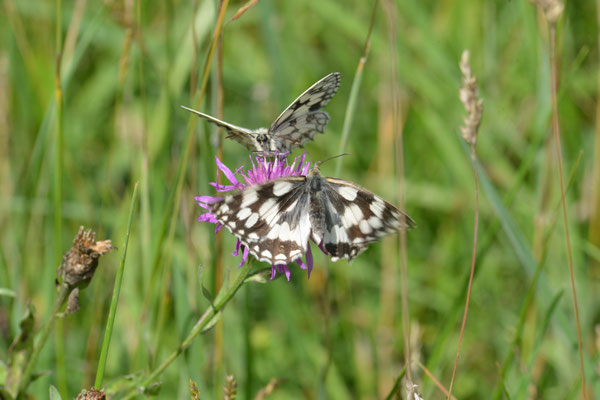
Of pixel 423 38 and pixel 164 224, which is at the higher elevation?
pixel 423 38

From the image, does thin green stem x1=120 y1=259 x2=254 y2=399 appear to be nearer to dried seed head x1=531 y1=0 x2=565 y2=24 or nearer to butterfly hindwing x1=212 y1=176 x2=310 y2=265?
butterfly hindwing x1=212 y1=176 x2=310 y2=265

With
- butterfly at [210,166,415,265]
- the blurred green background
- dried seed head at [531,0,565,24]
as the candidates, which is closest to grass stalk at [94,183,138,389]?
butterfly at [210,166,415,265]

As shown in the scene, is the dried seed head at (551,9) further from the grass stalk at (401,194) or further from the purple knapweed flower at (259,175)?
the purple knapweed flower at (259,175)

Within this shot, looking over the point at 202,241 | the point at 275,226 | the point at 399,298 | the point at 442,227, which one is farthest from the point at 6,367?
the point at 442,227

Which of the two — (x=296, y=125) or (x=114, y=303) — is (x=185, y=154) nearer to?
(x=296, y=125)

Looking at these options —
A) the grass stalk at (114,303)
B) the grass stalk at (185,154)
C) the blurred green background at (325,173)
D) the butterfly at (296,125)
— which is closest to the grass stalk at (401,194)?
the butterfly at (296,125)

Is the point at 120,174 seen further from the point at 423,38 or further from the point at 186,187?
the point at 423,38

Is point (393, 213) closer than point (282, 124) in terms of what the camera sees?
Yes

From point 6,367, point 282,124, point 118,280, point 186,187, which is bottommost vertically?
point 6,367
